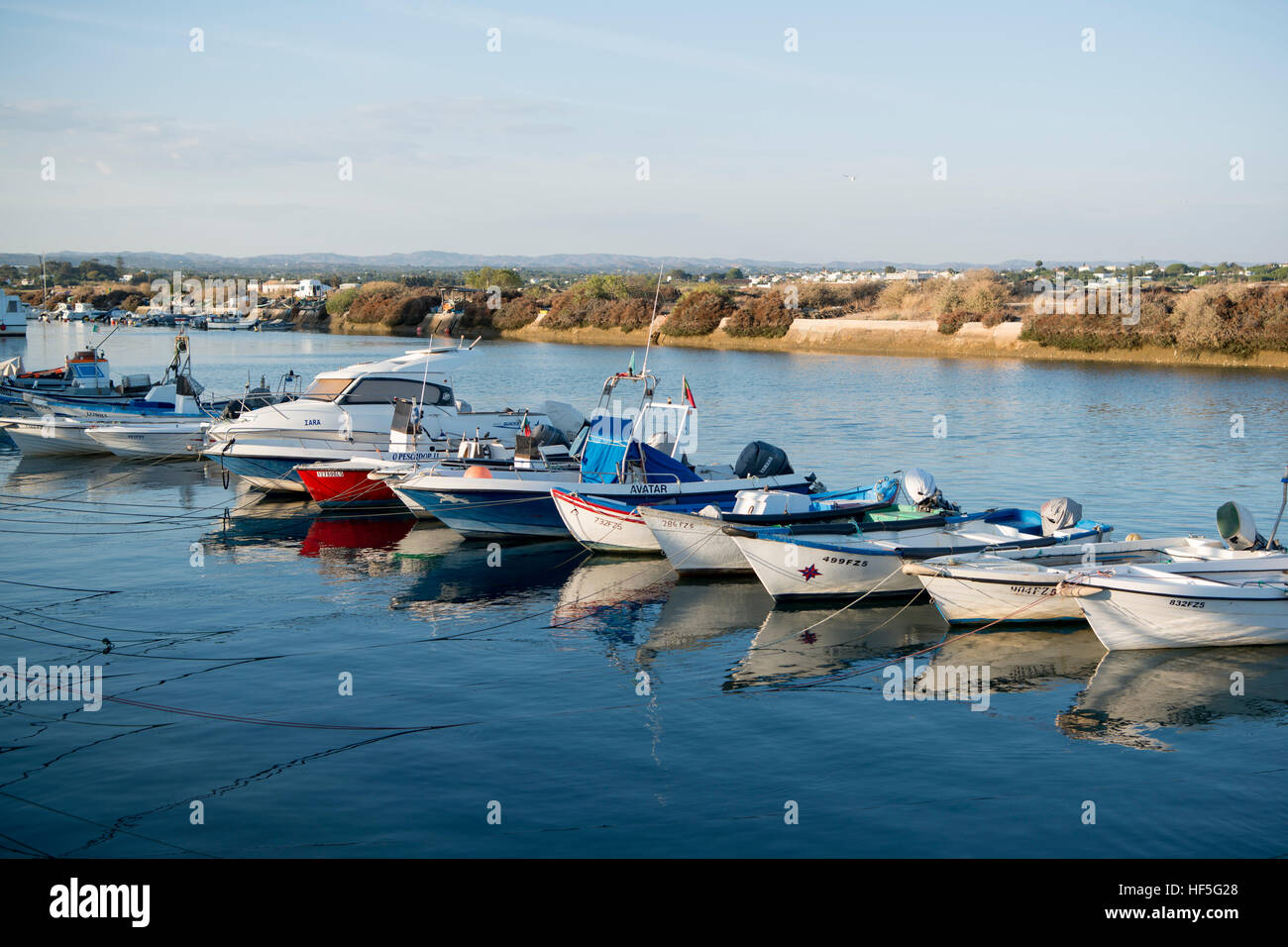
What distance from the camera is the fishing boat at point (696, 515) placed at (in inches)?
→ 821

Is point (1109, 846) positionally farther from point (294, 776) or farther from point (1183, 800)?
point (294, 776)

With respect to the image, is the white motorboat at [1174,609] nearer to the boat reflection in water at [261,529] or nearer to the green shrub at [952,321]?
the boat reflection in water at [261,529]

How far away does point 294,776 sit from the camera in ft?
39.5

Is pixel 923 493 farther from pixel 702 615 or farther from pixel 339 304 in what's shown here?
pixel 339 304

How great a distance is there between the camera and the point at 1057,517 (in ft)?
64.6

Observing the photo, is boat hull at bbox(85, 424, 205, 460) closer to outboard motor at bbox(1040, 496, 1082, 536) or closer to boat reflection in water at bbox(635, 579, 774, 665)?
boat reflection in water at bbox(635, 579, 774, 665)

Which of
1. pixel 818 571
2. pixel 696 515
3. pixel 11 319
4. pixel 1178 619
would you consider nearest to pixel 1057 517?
pixel 1178 619

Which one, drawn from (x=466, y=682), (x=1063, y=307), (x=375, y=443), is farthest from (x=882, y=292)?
(x=466, y=682)

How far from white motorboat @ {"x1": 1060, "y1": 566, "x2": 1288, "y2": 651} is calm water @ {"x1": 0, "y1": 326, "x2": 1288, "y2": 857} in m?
0.33

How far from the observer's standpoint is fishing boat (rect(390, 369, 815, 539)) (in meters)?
23.2


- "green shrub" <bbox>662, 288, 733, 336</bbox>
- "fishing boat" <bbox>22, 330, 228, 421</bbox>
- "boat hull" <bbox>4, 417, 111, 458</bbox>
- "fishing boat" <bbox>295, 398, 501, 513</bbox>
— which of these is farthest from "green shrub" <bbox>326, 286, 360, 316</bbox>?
"fishing boat" <bbox>295, 398, 501, 513</bbox>

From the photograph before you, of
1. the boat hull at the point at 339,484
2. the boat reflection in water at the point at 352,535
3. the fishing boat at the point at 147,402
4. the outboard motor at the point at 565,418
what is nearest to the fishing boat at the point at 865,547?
the boat reflection in water at the point at 352,535

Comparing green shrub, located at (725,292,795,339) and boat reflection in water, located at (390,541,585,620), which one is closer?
boat reflection in water, located at (390,541,585,620)

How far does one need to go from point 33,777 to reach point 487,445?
593 inches
